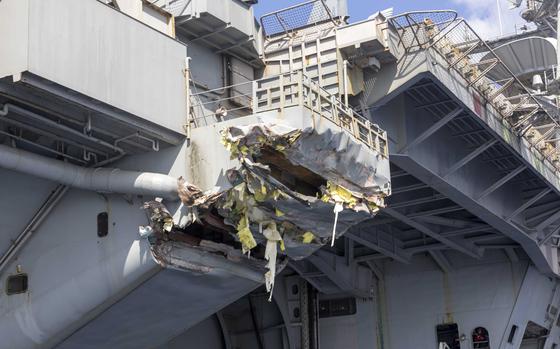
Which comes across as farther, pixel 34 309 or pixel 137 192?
pixel 34 309

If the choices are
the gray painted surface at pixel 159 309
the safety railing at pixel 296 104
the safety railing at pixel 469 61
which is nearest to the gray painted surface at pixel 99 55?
the safety railing at pixel 296 104

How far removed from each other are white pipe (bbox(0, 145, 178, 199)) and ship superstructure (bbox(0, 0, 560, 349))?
1.2 inches

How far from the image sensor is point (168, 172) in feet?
51.6

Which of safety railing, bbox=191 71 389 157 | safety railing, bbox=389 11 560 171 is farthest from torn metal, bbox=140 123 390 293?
safety railing, bbox=389 11 560 171

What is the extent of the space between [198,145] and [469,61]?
8940 millimetres

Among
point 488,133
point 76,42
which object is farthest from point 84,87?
point 488,133

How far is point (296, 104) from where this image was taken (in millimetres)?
15102

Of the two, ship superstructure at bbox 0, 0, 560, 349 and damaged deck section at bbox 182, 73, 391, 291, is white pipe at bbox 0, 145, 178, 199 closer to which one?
ship superstructure at bbox 0, 0, 560, 349

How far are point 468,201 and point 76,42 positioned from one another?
12.8 m

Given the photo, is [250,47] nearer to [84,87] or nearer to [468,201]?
[84,87]

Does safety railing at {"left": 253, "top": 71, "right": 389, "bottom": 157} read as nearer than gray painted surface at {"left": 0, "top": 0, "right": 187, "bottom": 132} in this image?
No

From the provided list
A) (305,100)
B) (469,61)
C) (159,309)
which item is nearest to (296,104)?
(305,100)

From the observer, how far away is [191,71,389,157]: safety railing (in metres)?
15.3

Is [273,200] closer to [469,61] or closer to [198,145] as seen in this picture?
[198,145]
